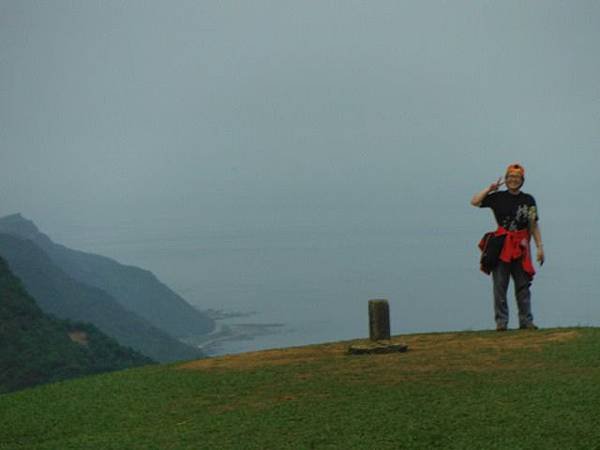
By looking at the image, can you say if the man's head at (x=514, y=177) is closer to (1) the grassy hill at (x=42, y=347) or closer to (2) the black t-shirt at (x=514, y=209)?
(2) the black t-shirt at (x=514, y=209)

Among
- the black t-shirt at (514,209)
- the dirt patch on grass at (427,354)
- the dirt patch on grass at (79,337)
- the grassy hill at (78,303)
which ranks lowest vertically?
the dirt patch on grass at (427,354)

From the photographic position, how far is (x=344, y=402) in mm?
9430

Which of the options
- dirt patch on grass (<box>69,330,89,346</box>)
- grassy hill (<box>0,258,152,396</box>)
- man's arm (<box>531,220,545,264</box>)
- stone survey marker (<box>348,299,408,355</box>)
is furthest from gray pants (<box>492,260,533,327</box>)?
dirt patch on grass (<box>69,330,89,346</box>)

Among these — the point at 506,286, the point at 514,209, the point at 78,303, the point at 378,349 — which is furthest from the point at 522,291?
the point at 78,303

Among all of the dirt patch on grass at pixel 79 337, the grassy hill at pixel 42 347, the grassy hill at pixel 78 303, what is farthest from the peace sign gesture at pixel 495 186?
the grassy hill at pixel 78 303

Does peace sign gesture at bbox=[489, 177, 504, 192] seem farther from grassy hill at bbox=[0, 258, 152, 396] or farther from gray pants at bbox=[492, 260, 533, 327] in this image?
grassy hill at bbox=[0, 258, 152, 396]

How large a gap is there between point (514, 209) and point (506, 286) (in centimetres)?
124

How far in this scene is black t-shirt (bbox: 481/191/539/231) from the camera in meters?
13.4

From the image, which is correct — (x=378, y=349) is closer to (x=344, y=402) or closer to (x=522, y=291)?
(x=522, y=291)

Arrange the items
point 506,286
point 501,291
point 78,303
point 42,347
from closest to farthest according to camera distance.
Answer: point 501,291 → point 506,286 → point 42,347 → point 78,303

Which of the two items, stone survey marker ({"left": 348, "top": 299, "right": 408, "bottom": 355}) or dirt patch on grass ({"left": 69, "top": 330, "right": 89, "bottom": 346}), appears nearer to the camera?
stone survey marker ({"left": 348, "top": 299, "right": 408, "bottom": 355})

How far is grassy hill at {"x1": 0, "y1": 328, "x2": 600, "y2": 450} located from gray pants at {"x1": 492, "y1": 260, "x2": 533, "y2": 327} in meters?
0.85

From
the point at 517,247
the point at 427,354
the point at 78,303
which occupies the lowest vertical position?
the point at 427,354

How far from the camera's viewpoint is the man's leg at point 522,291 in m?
13.7
